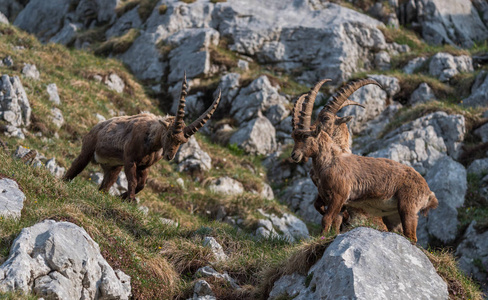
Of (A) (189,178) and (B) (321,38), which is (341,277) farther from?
(B) (321,38)

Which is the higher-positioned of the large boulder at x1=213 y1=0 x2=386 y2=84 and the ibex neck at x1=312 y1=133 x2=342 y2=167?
the ibex neck at x1=312 y1=133 x2=342 y2=167

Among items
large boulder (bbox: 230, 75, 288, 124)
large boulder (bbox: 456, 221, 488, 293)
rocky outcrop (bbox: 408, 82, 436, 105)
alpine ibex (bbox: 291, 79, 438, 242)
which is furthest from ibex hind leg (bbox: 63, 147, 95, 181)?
rocky outcrop (bbox: 408, 82, 436, 105)

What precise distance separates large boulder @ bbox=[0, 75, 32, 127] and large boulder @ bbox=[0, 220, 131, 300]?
8.71 meters

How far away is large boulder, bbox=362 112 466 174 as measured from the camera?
1903 centimetres

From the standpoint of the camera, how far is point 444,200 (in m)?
16.8

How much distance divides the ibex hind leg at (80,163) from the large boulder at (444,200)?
9784mm

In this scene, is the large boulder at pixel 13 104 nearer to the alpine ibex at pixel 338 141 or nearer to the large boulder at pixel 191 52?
the alpine ibex at pixel 338 141

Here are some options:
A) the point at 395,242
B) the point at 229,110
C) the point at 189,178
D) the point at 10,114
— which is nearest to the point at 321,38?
the point at 229,110

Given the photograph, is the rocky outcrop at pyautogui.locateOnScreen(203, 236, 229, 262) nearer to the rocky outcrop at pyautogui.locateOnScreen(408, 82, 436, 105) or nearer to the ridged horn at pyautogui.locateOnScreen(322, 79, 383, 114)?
the ridged horn at pyautogui.locateOnScreen(322, 79, 383, 114)

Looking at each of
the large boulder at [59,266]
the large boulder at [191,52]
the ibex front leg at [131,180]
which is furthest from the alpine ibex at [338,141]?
the large boulder at [191,52]

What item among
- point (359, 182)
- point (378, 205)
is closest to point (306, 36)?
point (359, 182)

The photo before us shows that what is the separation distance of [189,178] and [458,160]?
9.74 meters

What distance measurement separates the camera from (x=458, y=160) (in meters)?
19.4

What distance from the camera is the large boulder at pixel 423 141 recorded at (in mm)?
19031
